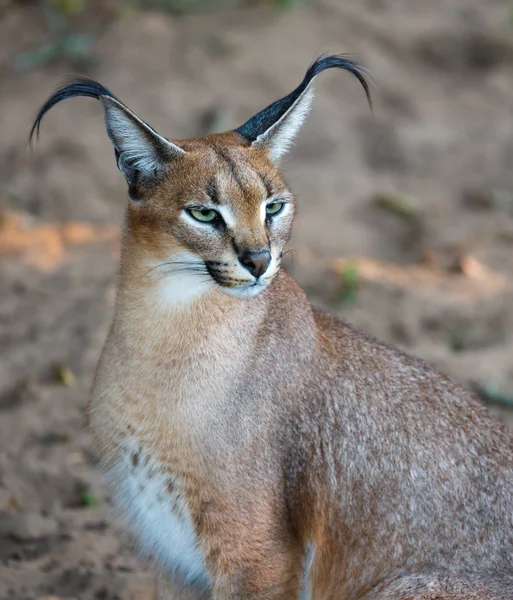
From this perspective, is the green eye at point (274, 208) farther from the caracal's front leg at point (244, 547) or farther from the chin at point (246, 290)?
the caracal's front leg at point (244, 547)

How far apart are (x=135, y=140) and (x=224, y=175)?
0.34 m

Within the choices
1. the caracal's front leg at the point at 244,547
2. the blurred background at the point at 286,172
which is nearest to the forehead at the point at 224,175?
the caracal's front leg at the point at 244,547

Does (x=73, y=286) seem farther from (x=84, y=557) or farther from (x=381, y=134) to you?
(x=381, y=134)

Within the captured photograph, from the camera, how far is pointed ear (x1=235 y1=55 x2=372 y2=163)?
400cm

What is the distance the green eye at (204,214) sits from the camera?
12.2ft

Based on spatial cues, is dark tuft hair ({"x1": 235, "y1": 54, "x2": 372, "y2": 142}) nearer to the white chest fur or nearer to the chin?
the chin

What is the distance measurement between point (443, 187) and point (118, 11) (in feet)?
10.8

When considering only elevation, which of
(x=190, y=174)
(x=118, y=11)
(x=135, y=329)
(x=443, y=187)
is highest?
(x=190, y=174)

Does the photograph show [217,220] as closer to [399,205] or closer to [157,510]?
[157,510]

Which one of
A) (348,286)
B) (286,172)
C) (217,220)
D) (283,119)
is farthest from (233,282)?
(286,172)

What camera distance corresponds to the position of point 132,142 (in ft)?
12.5

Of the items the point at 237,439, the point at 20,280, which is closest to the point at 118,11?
the point at 20,280

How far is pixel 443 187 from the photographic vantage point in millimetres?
A: 8328

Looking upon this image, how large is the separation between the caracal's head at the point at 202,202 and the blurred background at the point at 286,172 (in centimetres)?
184
